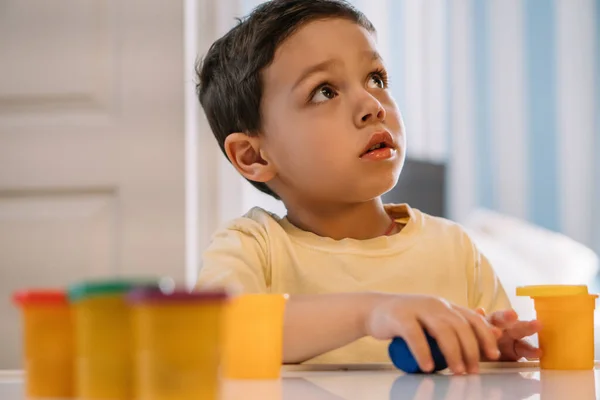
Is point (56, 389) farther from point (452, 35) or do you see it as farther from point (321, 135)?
point (452, 35)

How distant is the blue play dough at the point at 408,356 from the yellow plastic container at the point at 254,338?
12cm

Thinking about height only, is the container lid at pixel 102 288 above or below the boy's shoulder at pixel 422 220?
above

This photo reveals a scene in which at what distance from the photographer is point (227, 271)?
43.7 inches

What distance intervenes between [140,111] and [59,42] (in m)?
0.26

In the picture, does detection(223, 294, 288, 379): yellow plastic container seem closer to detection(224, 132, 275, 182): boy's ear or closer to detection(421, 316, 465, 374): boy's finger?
detection(421, 316, 465, 374): boy's finger

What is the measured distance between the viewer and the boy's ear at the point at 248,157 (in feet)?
4.45

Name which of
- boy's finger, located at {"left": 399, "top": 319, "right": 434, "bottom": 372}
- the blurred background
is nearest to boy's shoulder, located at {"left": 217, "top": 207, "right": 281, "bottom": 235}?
boy's finger, located at {"left": 399, "top": 319, "right": 434, "bottom": 372}

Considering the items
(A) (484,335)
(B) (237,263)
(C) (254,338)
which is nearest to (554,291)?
(A) (484,335)

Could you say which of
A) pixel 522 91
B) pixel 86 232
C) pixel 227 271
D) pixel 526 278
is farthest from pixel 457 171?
pixel 227 271

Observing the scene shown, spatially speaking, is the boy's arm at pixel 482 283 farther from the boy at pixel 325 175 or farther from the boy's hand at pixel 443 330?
the boy's hand at pixel 443 330

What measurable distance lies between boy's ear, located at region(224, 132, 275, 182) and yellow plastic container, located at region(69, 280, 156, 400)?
0.91 metres

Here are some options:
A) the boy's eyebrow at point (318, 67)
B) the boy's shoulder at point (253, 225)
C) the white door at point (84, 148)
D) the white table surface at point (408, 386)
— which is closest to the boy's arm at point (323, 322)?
the white table surface at point (408, 386)

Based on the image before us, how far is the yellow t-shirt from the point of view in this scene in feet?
3.84

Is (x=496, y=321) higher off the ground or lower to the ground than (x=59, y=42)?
lower
